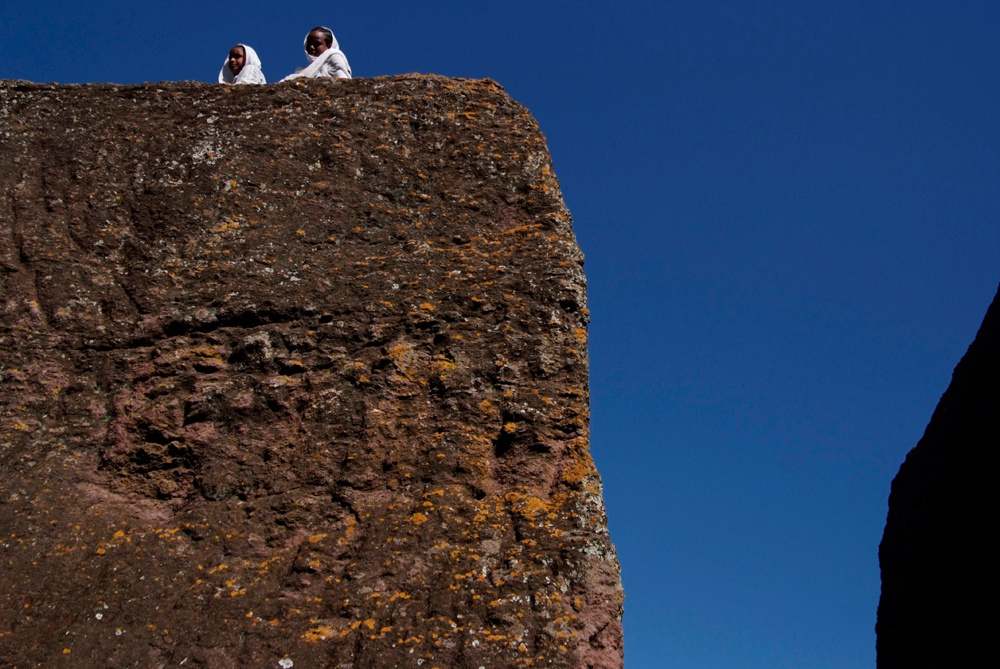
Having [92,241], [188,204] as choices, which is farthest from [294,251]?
[92,241]

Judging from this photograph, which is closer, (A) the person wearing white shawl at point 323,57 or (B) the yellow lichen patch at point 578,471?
(B) the yellow lichen patch at point 578,471

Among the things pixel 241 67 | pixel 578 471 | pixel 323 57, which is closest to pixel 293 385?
pixel 578 471

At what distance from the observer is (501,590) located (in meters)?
3.74

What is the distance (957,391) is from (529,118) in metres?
3.40

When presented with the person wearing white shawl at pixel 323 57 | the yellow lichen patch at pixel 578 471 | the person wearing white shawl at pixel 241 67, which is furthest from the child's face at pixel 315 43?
the yellow lichen patch at pixel 578 471

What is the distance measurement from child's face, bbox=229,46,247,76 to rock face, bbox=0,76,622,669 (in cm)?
172

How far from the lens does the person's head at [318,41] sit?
6840 millimetres

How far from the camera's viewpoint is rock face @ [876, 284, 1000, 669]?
528 cm

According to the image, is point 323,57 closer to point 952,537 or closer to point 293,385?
point 293,385

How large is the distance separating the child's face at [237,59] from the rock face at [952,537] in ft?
→ 18.3

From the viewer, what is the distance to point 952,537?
5.77 meters

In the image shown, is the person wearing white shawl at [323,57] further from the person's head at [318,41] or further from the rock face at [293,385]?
the rock face at [293,385]

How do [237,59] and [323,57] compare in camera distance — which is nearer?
[323,57]

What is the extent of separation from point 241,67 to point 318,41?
66 cm
